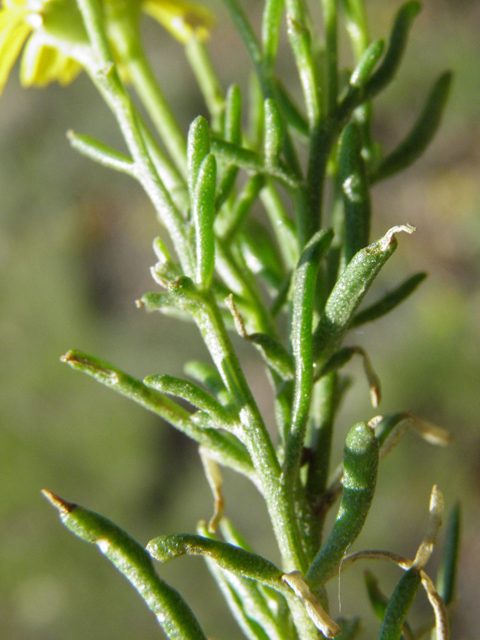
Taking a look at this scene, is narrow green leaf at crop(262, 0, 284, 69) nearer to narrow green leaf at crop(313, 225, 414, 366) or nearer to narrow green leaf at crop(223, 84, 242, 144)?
narrow green leaf at crop(223, 84, 242, 144)

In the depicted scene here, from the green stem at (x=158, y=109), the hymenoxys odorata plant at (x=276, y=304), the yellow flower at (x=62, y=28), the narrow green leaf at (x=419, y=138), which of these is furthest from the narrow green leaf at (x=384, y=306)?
the yellow flower at (x=62, y=28)

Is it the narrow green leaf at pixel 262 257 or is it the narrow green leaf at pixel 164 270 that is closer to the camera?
the narrow green leaf at pixel 164 270

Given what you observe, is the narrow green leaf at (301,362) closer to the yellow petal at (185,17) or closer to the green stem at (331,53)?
the green stem at (331,53)

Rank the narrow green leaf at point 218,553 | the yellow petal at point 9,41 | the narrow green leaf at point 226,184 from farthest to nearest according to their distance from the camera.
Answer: the yellow petal at point 9,41
the narrow green leaf at point 226,184
the narrow green leaf at point 218,553

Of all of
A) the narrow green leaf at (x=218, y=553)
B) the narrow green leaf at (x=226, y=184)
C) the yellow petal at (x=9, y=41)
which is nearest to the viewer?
the narrow green leaf at (x=218, y=553)

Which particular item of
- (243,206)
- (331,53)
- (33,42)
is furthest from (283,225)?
(33,42)

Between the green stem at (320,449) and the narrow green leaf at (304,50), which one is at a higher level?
the narrow green leaf at (304,50)
